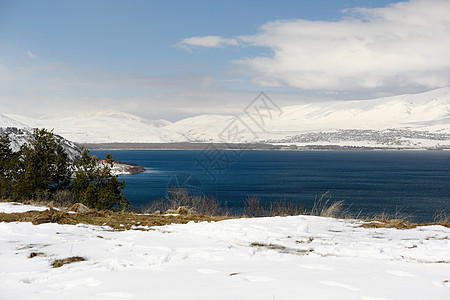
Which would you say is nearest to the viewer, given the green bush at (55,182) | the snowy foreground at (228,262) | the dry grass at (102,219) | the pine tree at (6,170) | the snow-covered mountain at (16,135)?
the snowy foreground at (228,262)

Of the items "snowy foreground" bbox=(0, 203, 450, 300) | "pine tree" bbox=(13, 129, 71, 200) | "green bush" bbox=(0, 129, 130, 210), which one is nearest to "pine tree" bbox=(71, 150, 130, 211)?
"green bush" bbox=(0, 129, 130, 210)

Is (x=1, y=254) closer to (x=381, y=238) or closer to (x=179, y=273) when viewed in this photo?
(x=179, y=273)

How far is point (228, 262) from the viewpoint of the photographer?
22.7ft

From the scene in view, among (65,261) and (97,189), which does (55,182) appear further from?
(65,261)

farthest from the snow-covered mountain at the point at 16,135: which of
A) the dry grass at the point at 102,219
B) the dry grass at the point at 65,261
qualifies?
the dry grass at the point at 65,261

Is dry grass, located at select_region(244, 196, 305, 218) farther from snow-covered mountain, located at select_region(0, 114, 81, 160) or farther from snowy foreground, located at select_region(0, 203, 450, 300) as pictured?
snow-covered mountain, located at select_region(0, 114, 81, 160)

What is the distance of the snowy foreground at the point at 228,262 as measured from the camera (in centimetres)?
531

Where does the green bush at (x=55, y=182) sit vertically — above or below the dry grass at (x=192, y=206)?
above

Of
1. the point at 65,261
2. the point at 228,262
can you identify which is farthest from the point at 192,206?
the point at 228,262

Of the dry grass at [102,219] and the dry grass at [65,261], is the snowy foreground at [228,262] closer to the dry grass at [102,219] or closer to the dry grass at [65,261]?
the dry grass at [65,261]

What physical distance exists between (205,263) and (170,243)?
6.08 feet

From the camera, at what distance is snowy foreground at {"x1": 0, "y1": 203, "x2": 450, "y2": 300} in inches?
209

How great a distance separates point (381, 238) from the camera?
915 centimetres

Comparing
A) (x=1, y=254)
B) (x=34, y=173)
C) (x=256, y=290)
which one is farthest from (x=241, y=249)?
(x=34, y=173)
